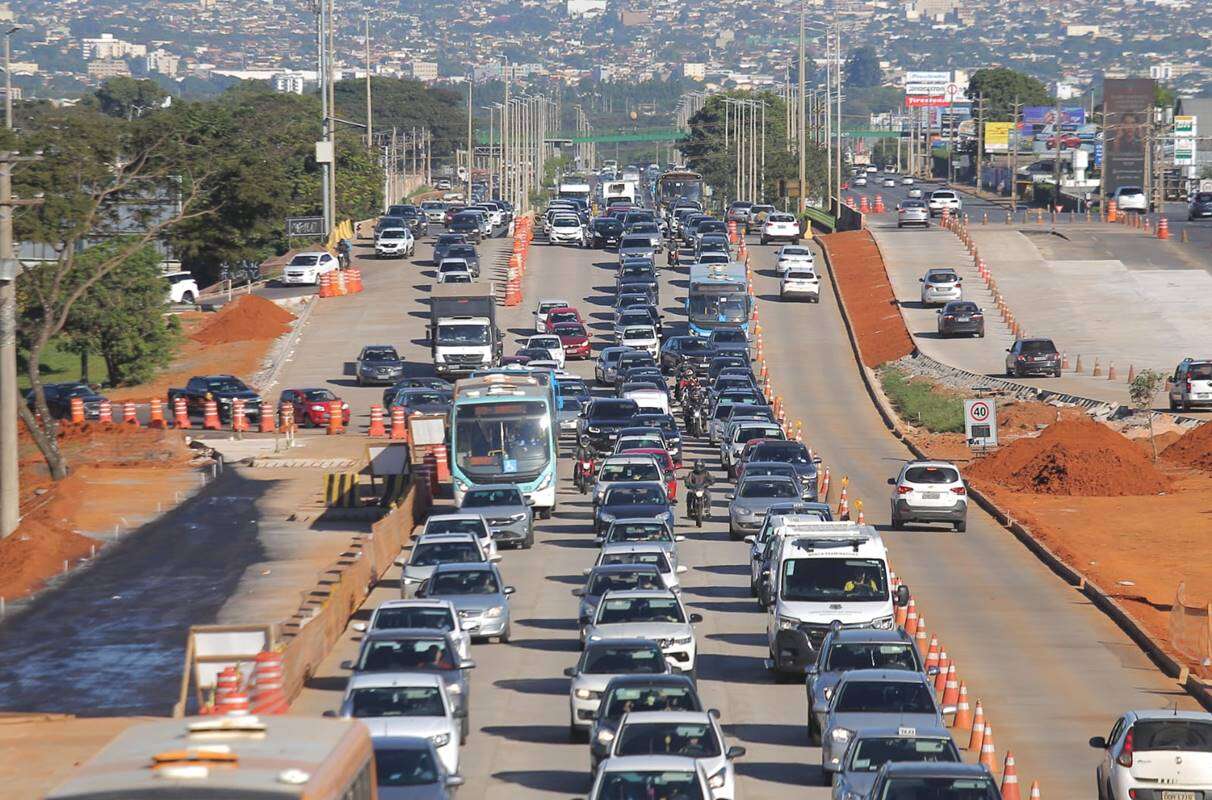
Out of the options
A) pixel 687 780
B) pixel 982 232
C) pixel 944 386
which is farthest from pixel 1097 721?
pixel 982 232

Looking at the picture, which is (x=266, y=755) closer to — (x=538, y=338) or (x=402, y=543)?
(x=402, y=543)

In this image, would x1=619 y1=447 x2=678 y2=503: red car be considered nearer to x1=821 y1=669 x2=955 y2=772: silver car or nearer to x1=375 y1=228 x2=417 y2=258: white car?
x1=821 y1=669 x2=955 y2=772: silver car

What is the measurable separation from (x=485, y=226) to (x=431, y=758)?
93807 millimetres

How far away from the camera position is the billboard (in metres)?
157

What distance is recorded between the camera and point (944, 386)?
66438mm

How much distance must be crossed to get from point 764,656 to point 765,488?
11.1 metres

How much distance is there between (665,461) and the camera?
158ft

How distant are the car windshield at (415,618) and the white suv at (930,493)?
54.5 ft

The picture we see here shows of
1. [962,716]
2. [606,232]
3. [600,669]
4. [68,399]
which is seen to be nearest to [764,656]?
[962,716]

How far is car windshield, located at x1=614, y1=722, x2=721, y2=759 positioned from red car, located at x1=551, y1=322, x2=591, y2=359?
172 ft

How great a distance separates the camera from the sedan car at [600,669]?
24656 mm

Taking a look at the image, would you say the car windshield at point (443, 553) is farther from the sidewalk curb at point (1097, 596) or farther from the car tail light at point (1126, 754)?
the car tail light at point (1126, 754)

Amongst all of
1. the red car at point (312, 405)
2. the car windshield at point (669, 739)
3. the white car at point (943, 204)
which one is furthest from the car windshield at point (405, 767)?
the white car at point (943, 204)

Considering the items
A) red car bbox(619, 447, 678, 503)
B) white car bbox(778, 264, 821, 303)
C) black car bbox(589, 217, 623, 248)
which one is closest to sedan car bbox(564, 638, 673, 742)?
red car bbox(619, 447, 678, 503)
